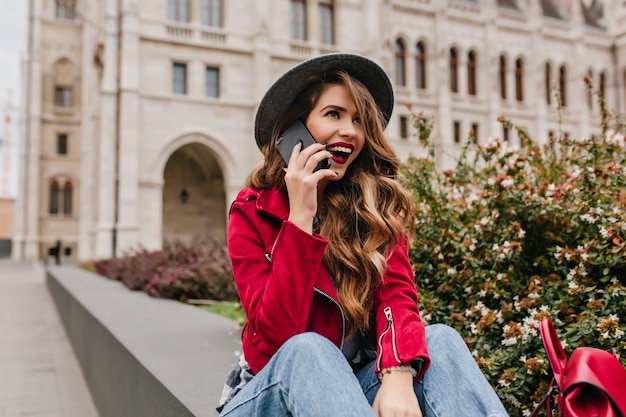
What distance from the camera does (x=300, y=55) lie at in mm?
22766

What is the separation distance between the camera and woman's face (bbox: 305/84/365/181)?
2.01 meters

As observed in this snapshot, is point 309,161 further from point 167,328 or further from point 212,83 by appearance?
point 212,83

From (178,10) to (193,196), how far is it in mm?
8110

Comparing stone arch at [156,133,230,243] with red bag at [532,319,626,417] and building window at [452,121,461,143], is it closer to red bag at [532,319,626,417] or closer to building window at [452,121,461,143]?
building window at [452,121,461,143]

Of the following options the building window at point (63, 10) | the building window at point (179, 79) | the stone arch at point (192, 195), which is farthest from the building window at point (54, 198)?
the building window at point (179, 79)

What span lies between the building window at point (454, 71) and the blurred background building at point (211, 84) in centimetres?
8

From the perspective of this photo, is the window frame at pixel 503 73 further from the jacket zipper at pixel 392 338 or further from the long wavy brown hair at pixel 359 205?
the jacket zipper at pixel 392 338

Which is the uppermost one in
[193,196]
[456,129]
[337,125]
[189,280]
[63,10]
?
[63,10]

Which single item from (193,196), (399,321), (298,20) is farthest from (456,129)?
(399,321)

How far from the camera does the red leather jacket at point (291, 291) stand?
1686mm

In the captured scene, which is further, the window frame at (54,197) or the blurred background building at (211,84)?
the window frame at (54,197)

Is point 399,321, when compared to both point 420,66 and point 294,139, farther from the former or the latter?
point 420,66

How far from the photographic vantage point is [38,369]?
6090mm

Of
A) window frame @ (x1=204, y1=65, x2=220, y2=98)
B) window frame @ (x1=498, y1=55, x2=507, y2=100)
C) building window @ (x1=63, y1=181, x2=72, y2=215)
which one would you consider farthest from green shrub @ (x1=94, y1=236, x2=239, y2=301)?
building window @ (x1=63, y1=181, x2=72, y2=215)
